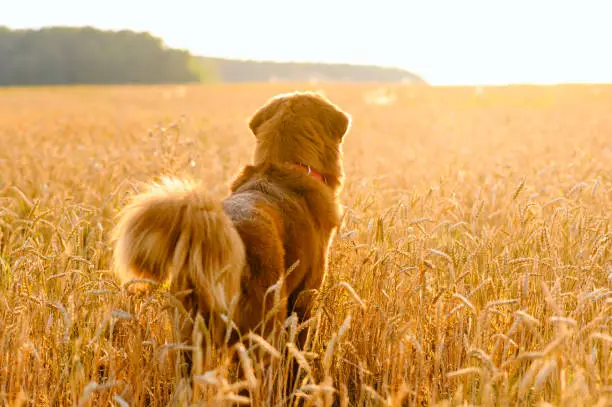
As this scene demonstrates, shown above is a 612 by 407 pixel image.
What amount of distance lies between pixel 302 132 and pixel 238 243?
1.33 metres

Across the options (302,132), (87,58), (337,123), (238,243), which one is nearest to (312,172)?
(302,132)

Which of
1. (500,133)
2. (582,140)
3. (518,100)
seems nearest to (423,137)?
(500,133)

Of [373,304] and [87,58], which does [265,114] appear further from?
[87,58]

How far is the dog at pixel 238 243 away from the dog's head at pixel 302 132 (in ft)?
0.45

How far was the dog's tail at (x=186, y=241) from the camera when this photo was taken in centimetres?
206

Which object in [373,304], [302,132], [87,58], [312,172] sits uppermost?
[87,58]

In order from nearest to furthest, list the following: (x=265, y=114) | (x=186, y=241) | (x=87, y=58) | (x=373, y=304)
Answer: (x=186, y=241) → (x=373, y=304) → (x=265, y=114) → (x=87, y=58)

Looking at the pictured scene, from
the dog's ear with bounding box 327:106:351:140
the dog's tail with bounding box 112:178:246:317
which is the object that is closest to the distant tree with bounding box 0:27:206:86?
the dog's ear with bounding box 327:106:351:140

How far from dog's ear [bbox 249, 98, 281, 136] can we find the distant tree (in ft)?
202

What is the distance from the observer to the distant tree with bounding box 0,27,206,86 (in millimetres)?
57781

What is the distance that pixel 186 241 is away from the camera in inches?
81.1

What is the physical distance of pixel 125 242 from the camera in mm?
2123

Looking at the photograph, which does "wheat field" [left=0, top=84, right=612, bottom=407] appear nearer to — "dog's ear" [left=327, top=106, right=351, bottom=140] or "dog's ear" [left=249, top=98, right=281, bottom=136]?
"dog's ear" [left=327, top=106, right=351, bottom=140]

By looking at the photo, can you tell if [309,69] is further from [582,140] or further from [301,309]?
[301,309]
